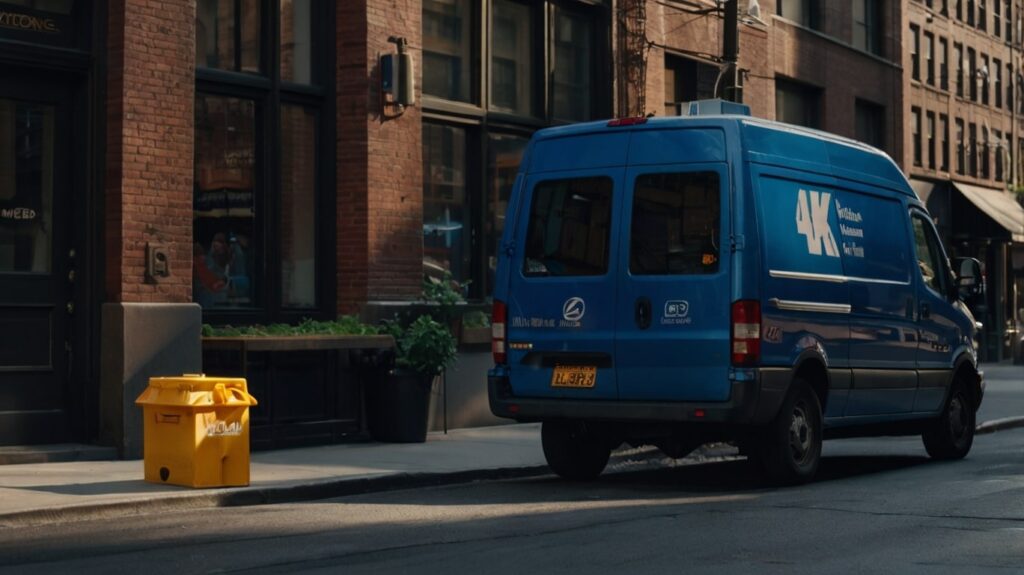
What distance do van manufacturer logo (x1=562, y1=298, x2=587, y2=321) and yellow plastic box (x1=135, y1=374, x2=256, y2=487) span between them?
247 cm

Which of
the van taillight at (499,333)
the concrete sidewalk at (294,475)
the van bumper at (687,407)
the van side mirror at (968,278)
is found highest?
the van side mirror at (968,278)

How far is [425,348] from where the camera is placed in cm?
1634

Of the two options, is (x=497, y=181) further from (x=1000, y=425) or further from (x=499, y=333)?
(x=499, y=333)

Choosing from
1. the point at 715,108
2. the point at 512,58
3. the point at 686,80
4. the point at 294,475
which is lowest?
the point at 294,475

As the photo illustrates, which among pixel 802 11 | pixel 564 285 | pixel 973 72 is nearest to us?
pixel 564 285

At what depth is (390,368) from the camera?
647 inches

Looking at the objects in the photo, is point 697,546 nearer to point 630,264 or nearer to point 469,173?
point 630,264

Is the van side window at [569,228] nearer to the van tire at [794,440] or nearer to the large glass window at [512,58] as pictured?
the van tire at [794,440]

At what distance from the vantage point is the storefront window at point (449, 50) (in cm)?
1872

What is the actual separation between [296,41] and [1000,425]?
9904 millimetres

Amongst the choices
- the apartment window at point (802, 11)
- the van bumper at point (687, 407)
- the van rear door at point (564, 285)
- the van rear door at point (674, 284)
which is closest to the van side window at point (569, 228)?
the van rear door at point (564, 285)

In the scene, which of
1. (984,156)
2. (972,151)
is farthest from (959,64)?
(984,156)

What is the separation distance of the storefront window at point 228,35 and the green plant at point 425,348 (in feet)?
10.2

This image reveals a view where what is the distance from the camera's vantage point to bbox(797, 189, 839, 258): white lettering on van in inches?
491
